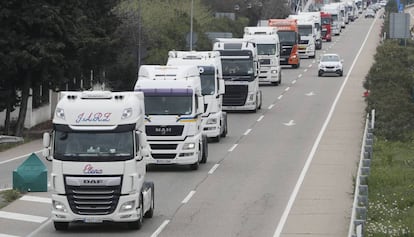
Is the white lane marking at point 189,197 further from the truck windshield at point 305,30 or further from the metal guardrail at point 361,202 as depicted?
the truck windshield at point 305,30

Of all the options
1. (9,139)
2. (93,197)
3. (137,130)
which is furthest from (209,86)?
(93,197)

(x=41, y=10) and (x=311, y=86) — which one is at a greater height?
(x=41, y=10)

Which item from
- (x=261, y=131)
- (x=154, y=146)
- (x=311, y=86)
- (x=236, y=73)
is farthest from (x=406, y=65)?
(x=154, y=146)

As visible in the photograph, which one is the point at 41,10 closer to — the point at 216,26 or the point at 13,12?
the point at 13,12

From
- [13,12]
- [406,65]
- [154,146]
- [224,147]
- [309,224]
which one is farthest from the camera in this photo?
[406,65]

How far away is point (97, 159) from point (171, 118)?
9.83m

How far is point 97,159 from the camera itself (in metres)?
22.5

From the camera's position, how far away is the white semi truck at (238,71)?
5050 cm

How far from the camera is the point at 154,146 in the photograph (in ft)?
107

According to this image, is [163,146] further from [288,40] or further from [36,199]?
[288,40]

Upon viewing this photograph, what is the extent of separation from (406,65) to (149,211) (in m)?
41.6

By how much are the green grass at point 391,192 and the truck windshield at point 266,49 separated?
25.9 m

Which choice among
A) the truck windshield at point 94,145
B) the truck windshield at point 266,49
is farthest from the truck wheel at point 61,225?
the truck windshield at point 266,49

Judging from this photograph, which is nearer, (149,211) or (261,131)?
(149,211)
